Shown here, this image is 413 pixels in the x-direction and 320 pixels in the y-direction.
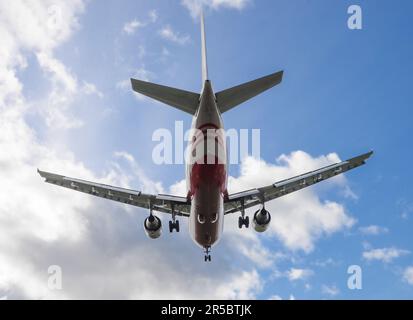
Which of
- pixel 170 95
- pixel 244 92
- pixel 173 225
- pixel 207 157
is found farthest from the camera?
pixel 173 225

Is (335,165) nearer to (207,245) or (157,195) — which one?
(207,245)

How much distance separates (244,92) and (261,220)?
10.6 metres

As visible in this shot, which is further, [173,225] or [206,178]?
[173,225]

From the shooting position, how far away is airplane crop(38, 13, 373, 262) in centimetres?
2653

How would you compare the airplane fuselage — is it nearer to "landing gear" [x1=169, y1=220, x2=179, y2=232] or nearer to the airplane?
the airplane

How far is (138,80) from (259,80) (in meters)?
7.79

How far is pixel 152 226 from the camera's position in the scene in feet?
114

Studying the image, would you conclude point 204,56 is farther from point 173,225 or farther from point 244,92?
point 173,225

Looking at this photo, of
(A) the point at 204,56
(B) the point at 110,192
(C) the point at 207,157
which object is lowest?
(C) the point at 207,157

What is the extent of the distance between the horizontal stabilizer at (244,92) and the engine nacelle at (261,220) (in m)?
9.08

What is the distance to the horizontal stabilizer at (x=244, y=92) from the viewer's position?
2869 centimetres

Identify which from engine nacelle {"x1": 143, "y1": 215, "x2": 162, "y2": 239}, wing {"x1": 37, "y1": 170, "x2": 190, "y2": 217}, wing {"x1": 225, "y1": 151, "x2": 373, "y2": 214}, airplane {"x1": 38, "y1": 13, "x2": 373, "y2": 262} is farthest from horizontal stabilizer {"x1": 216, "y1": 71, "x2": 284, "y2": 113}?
engine nacelle {"x1": 143, "y1": 215, "x2": 162, "y2": 239}

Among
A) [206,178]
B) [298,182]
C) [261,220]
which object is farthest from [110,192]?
[298,182]
